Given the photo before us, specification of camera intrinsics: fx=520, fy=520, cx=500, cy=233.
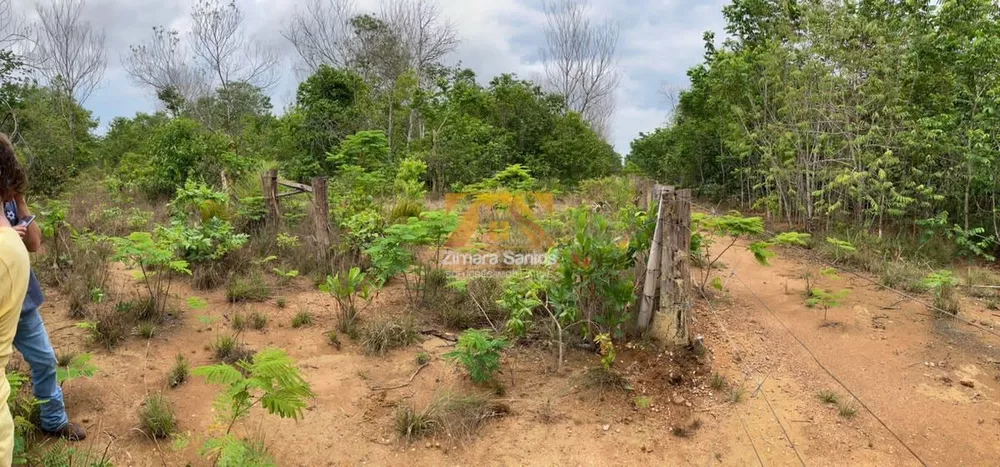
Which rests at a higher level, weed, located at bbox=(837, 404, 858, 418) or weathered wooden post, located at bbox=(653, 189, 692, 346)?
weathered wooden post, located at bbox=(653, 189, 692, 346)

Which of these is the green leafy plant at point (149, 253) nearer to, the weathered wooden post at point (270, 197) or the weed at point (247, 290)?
the weed at point (247, 290)

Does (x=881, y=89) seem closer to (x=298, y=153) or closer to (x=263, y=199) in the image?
(x=263, y=199)

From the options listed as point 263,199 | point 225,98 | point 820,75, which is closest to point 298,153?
point 263,199

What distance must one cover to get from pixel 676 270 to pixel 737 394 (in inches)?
31.7

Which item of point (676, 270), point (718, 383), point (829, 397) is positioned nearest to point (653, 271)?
point (676, 270)

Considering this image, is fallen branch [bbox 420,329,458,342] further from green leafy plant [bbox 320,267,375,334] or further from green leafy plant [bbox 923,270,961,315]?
green leafy plant [bbox 923,270,961,315]

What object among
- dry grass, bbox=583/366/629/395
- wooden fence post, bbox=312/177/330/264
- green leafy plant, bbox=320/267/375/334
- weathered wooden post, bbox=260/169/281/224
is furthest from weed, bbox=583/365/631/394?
weathered wooden post, bbox=260/169/281/224

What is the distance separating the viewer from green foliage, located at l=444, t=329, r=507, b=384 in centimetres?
302

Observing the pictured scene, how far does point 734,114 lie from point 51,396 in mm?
10271

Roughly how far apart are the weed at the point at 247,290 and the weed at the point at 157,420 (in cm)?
166

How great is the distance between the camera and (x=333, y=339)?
12.1ft

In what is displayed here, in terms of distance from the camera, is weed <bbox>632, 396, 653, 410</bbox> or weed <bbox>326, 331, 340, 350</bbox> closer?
weed <bbox>632, 396, 653, 410</bbox>

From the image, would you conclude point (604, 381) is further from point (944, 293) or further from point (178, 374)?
point (944, 293)

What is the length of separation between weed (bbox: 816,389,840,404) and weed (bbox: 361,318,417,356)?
2630mm
